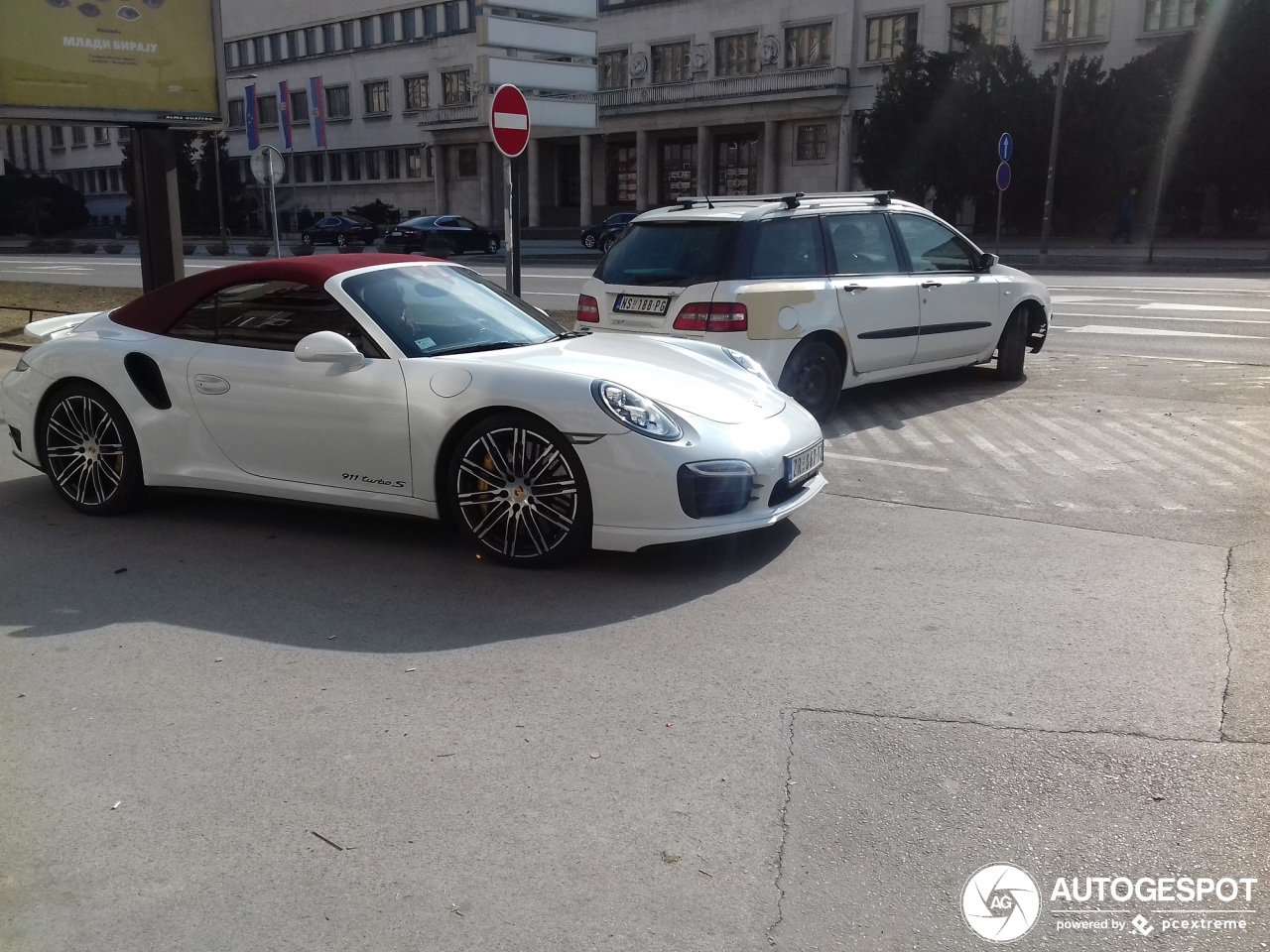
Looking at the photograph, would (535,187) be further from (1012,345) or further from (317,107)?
(1012,345)

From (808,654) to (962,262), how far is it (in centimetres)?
665

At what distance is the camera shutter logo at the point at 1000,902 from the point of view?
271cm

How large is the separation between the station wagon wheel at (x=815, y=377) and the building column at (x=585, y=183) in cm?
5626

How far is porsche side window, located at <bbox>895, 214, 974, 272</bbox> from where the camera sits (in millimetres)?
9562

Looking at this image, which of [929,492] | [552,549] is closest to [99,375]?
[552,549]

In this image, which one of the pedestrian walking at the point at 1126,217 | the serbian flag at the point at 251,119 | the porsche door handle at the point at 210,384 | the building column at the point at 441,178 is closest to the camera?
the porsche door handle at the point at 210,384

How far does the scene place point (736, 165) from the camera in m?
60.3

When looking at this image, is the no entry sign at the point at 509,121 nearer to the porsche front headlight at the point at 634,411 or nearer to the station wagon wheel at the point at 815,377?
the station wagon wheel at the point at 815,377

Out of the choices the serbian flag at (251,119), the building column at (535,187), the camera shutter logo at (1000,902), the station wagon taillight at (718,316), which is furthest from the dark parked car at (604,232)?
the camera shutter logo at (1000,902)

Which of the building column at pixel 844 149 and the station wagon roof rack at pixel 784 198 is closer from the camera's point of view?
the station wagon roof rack at pixel 784 198

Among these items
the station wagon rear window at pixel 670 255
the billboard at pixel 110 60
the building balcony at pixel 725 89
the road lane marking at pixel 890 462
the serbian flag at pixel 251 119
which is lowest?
the road lane marking at pixel 890 462

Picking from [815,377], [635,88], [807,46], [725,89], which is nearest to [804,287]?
[815,377]

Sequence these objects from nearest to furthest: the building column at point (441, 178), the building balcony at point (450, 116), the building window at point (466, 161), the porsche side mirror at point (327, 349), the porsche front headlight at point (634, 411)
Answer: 1. the porsche front headlight at point (634, 411)
2. the porsche side mirror at point (327, 349)
3. the building balcony at point (450, 116)
4. the building window at point (466, 161)
5. the building column at point (441, 178)

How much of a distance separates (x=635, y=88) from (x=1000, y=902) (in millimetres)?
62559
